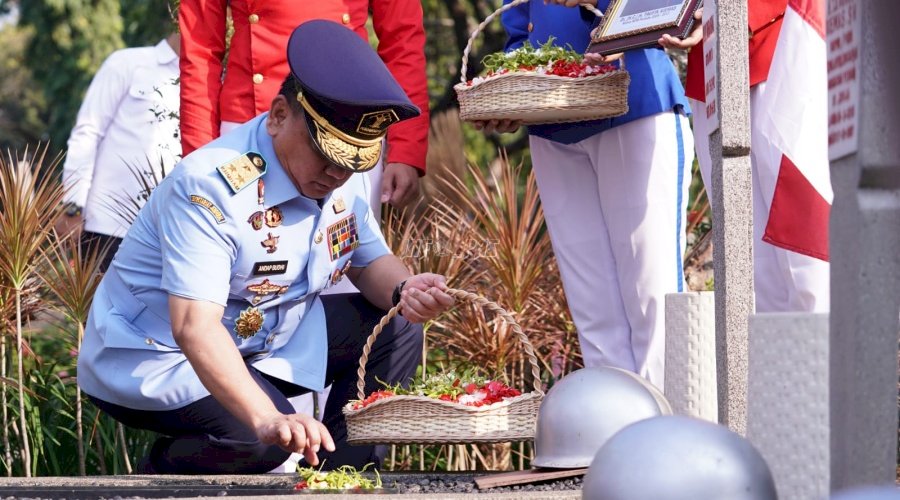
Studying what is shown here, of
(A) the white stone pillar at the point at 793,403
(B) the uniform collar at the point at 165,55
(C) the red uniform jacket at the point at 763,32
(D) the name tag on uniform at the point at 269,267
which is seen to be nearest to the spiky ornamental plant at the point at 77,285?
(D) the name tag on uniform at the point at 269,267

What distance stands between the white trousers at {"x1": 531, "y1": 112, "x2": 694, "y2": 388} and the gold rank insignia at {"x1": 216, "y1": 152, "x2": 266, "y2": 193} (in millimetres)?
970

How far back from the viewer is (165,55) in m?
6.30

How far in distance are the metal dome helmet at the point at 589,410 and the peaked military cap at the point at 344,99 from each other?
2.88ft

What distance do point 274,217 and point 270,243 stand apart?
0.08 metres

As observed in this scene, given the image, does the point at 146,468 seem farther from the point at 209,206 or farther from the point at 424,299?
the point at 424,299

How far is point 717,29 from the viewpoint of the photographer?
314cm

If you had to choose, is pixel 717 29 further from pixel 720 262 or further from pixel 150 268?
pixel 150 268

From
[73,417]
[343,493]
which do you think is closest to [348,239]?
[343,493]

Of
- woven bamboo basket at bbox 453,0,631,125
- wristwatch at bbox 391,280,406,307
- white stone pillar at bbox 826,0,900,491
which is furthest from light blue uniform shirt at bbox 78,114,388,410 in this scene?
white stone pillar at bbox 826,0,900,491

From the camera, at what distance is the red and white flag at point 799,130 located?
3.56 meters

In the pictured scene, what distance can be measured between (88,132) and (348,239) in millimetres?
2582

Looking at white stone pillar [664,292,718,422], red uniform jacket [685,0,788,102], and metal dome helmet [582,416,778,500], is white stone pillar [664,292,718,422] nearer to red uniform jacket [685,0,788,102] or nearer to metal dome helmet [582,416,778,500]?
red uniform jacket [685,0,788,102]

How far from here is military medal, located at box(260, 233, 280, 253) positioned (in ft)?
12.8

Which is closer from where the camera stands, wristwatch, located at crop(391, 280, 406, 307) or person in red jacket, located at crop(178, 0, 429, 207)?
wristwatch, located at crop(391, 280, 406, 307)
